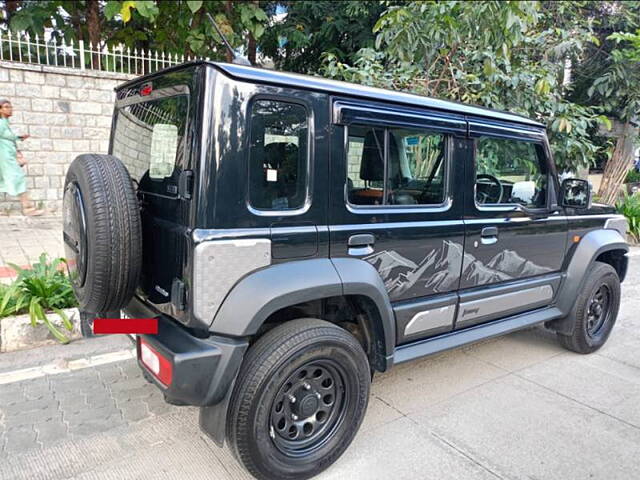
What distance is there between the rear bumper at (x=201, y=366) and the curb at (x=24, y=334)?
2207 mm

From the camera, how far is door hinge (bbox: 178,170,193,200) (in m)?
2.21

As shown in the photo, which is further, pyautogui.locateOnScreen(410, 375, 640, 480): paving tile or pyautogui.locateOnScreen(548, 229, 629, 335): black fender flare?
pyautogui.locateOnScreen(548, 229, 629, 335): black fender flare

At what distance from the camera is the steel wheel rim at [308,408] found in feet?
8.01

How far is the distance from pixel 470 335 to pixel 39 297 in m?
3.49

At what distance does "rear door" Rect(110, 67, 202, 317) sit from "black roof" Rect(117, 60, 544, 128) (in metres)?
0.12


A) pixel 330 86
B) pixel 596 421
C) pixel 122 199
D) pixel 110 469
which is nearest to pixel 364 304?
pixel 330 86

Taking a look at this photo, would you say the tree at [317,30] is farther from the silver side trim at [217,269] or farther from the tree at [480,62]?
the silver side trim at [217,269]

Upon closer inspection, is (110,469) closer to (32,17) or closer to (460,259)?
(460,259)

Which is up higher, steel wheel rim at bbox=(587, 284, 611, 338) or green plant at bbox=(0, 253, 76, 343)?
steel wheel rim at bbox=(587, 284, 611, 338)

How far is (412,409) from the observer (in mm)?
3213

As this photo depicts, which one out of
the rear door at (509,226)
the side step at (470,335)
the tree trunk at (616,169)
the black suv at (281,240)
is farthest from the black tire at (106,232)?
the tree trunk at (616,169)

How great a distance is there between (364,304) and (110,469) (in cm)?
159

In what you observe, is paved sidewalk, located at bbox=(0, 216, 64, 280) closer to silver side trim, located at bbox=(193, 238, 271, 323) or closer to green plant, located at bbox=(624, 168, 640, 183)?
silver side trim, located at bbox=(193, 238, 271, 323)

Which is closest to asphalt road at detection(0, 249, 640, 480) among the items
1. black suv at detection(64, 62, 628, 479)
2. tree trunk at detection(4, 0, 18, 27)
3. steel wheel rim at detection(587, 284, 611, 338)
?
steel wheel rim at detection(587, 284, 611, 338)
